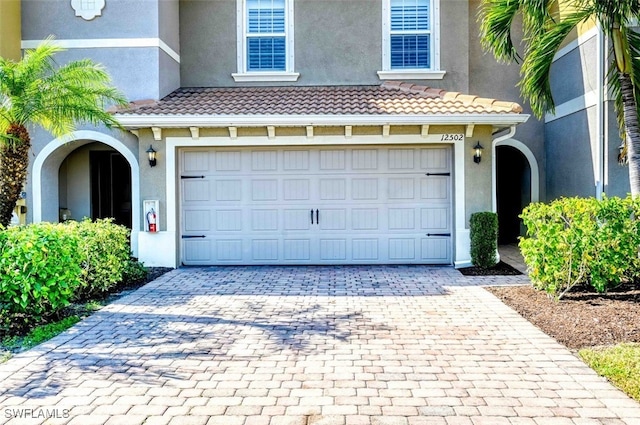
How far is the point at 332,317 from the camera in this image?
22.5ft

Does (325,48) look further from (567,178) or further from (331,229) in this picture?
(567,178)

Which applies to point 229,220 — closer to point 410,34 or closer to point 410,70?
point 410,70

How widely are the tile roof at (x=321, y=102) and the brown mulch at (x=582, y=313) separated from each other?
403cm

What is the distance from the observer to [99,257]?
837 centimetres

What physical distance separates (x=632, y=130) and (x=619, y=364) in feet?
16.6

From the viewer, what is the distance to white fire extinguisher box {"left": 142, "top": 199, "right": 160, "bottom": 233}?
1098cm

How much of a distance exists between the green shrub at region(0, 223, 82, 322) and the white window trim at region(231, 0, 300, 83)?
7.41 meters

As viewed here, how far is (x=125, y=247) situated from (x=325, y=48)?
7.10m

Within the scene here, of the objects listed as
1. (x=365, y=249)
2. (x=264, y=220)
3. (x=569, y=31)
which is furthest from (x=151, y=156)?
(x=569, y=31)

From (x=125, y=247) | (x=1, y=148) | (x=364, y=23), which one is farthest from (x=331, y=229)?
(x=1, y=148)

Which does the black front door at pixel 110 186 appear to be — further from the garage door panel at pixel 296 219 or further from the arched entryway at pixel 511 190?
the arched entryway at pixel 511 190

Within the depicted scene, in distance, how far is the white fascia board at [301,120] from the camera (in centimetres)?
1034

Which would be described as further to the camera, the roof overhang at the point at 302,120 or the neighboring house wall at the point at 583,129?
A: the neighboring house wall at the point at 583,129

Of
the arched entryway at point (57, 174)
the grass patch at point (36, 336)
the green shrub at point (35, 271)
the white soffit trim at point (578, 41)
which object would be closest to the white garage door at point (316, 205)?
the arched entryway at point (57, 174)
